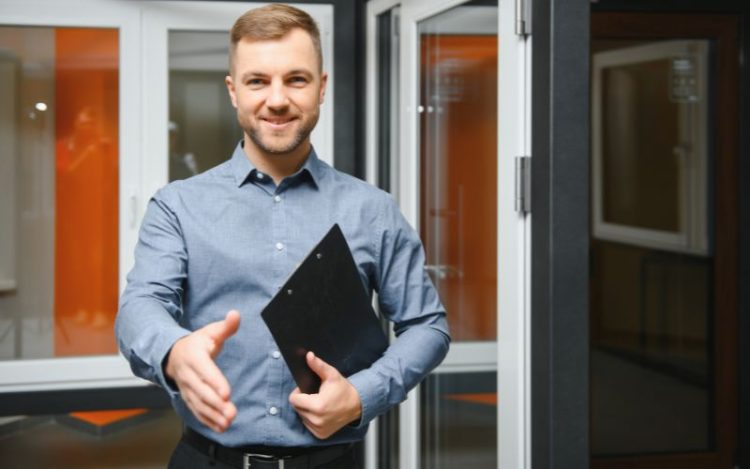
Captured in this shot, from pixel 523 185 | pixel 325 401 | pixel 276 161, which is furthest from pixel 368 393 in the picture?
pixel 523 185

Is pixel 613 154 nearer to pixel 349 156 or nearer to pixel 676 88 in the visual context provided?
pixel 676 88

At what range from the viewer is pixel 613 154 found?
5984 mm

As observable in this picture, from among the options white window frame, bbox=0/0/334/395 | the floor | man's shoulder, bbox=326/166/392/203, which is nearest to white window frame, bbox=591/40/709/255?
the floor

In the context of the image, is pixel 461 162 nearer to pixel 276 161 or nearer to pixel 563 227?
pixel 563 227

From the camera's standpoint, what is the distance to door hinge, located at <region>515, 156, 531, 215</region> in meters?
1.91

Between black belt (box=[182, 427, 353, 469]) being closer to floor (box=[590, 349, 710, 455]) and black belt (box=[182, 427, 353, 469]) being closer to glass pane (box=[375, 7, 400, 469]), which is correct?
glass pane (box=[375, 7, 400, 469])

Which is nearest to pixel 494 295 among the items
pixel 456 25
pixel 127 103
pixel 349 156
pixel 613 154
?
pixel 456 25

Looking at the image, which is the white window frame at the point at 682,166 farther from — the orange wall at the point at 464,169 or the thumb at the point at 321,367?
the thumb at the point at 321,367

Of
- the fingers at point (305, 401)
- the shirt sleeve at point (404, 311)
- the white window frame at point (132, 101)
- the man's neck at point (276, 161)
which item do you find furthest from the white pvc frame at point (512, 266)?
the white window frame at point (132, 101)

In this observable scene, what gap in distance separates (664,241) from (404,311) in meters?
4.54

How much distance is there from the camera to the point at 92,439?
10.8 ft

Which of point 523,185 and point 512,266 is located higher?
point 523,185

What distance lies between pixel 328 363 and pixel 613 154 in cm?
510

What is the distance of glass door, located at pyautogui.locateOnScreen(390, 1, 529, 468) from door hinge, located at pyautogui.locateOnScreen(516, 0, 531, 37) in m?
0.02
